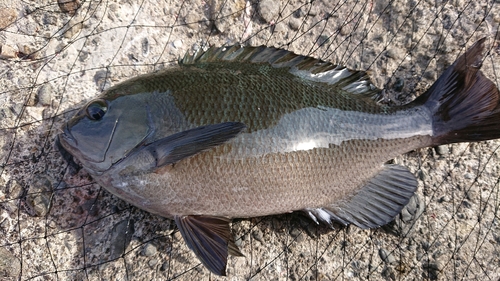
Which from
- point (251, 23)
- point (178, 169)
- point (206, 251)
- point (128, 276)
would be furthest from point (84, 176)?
point (251, 23)

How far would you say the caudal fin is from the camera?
188cm

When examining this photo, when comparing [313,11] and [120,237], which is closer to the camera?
[120,237]

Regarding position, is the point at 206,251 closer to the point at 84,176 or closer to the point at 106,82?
the point at 84,176

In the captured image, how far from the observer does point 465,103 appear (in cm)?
190

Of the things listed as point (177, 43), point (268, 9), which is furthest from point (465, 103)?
point (177, 43)

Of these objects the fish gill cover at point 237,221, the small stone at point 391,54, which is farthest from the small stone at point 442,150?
the small stone at point 391,54

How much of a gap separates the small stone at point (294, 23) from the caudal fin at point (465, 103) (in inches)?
39.3

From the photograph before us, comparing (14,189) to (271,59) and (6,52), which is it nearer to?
(6,52)

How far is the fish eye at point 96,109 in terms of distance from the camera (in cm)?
174

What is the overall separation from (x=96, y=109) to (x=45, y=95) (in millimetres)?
705

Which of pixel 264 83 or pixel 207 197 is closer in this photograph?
pixel 207 197

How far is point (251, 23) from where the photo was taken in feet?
7.88

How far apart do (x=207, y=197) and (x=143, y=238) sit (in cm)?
62

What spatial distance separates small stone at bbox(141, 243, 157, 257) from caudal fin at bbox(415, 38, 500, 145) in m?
1.80
